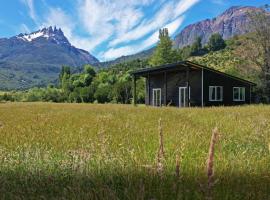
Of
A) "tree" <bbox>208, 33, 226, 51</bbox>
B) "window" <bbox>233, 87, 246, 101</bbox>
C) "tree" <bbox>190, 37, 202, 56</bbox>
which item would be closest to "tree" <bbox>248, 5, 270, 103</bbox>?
"window" <bbox>233, 87, 246, 101</bbox>

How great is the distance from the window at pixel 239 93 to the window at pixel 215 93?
231 cm

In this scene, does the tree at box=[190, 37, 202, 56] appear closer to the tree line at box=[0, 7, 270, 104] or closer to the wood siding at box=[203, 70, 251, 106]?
the tree line at box=[0, 7, 270, 104]

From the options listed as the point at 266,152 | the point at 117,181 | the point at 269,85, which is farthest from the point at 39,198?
the point at 269,85

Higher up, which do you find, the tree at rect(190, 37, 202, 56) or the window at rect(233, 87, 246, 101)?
the tree at rect(190, 37, 202, 56)

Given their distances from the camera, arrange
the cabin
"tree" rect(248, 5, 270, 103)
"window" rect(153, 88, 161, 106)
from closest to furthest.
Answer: the cabin, "window" rect(153, 88, 161, 106), "tree" rect(248, 5, 270, 103)

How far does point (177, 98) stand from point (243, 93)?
728 cm

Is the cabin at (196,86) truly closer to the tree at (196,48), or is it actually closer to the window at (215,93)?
the window at (215,93)

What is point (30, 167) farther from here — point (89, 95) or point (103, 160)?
point (89, 95)

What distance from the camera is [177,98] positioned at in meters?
39.2

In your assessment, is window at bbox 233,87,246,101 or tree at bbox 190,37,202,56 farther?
tree at bbox 190,37,202,56

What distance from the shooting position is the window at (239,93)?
4019 centimetres

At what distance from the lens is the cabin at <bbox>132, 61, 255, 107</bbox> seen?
120 ft

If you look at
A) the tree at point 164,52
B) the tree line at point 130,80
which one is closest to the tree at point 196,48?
the tree line at point 130,80

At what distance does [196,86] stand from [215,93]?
6.76ft
